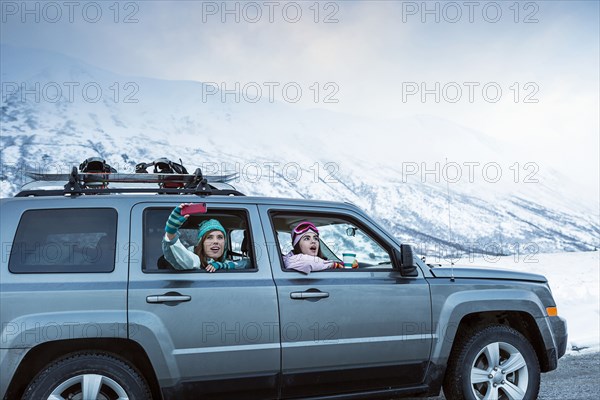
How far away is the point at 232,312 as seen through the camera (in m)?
3.93

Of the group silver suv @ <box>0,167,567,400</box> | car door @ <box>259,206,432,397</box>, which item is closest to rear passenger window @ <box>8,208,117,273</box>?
silver suv @ <box>0,167,567,400</box>

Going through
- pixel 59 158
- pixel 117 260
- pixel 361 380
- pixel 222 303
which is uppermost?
pixel 59 158

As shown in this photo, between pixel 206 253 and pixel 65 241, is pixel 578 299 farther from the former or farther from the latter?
pixel 65 241

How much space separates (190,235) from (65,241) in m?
1.01

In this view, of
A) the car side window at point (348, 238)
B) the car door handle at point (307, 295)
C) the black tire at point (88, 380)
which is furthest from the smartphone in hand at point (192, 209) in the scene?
the black tire at point (88, 380)

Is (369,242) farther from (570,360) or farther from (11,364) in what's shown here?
(570,360)

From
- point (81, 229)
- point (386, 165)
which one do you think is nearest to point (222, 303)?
point (81, 229)

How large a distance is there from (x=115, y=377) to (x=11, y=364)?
0.60m

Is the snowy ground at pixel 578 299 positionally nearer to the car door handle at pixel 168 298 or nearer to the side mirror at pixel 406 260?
the side mirror at pixel 406 260

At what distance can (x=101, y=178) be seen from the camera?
427 cm

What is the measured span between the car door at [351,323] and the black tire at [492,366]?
0.33 metres

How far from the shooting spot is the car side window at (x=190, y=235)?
3.95 m

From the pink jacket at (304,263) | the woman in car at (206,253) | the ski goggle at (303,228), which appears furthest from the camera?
the ski goggle at (303,228)

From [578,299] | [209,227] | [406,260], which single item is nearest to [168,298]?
[209,227]
